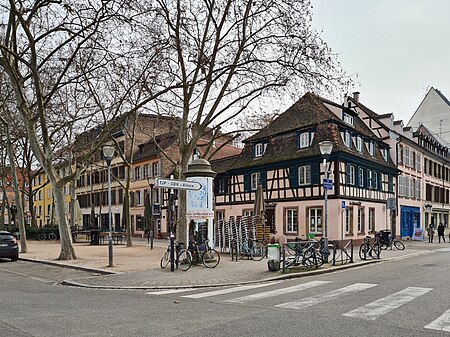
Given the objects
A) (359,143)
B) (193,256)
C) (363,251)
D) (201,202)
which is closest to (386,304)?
(193,256)

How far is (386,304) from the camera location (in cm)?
969

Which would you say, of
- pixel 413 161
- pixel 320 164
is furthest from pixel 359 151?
pixel 413 161

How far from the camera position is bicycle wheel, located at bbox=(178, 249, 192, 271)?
16.7 m

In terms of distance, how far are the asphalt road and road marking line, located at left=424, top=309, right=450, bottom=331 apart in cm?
2

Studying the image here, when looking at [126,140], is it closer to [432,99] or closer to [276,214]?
[276,214]

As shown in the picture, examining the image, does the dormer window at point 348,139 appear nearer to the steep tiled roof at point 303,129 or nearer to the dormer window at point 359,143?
the steep tiled roof at point 303,129

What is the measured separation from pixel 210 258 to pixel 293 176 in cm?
1591

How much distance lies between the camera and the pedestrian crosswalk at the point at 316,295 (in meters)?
8.70

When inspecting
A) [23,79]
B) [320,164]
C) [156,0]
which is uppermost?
[156,0]

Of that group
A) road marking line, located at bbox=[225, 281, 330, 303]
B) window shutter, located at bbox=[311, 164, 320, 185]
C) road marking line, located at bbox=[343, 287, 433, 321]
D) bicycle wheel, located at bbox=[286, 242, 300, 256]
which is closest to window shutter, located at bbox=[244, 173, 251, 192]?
window shutter, located at bbox=[311, 164, 320, 185]

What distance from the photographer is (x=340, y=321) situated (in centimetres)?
809

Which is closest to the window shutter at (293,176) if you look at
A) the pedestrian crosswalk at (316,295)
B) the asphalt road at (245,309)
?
the asphalt road at (245,309)

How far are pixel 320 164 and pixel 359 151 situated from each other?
13.3 ft

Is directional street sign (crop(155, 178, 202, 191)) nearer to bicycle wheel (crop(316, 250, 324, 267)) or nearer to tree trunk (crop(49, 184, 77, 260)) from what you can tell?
bicycle wheel (crop(316, 250, 324, 267))
